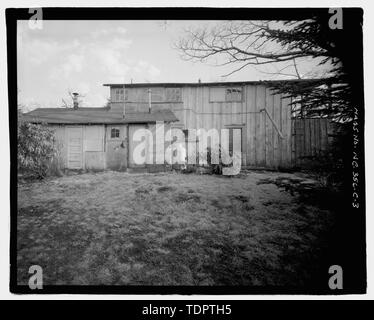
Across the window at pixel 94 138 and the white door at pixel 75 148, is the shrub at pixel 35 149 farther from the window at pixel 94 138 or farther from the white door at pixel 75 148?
the window at pixel 94 138

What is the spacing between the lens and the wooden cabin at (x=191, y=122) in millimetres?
3900

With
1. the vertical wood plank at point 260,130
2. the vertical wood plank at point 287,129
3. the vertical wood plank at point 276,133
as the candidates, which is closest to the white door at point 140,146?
the vertical wood plank at point 260,130

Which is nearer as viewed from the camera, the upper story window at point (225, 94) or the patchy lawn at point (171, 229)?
the patchy lawn at point (171, 229)

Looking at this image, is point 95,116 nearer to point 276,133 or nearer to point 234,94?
point 234,94

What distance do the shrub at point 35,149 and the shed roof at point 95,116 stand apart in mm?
228

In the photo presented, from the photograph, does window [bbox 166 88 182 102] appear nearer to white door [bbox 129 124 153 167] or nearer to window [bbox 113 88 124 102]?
white door [bbox 129 124 153 167]

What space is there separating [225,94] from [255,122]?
0.79 m

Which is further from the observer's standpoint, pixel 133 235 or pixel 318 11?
pixel 133 235

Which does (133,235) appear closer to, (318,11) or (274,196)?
(274,196)

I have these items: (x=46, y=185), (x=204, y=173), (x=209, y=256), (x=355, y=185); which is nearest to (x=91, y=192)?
(x=46, y=185)

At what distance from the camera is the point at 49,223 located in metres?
3.62

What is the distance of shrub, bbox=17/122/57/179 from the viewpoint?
3.52 m

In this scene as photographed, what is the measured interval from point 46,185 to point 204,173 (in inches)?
110
